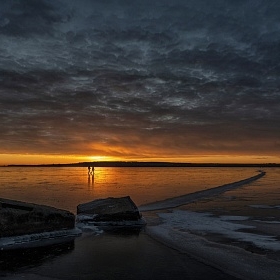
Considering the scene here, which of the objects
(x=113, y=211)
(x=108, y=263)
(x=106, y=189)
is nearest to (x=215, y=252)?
(x=108, y=263)

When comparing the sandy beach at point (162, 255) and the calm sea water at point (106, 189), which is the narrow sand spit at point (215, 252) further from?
the calm sea water at point (106, 189)

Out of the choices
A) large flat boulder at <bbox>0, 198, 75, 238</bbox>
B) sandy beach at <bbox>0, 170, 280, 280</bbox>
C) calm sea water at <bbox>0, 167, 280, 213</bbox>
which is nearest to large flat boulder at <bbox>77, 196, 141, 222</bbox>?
sandy beach at <bbox>0, 170, 280, 280</bbox>

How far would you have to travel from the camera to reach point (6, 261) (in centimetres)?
789

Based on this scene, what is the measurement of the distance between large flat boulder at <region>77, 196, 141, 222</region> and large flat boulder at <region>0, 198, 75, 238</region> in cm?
232

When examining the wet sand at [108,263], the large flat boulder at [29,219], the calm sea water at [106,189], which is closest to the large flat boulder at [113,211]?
the large flat boulder at [29,219]

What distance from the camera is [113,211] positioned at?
13.5 m

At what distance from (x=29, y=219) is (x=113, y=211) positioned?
167 inches

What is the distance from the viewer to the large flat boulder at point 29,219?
952 centimetres

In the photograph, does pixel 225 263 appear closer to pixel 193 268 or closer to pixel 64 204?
pixel 193 268

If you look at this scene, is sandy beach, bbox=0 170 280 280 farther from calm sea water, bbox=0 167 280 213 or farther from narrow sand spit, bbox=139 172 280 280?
calm sea water, bbox=0 167 280 213

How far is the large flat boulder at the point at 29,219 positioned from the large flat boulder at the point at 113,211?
7.61ft

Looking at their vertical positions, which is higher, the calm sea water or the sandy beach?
the calm sea water

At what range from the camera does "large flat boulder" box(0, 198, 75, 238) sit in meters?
9.52

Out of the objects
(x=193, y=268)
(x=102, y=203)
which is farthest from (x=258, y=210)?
(x=193, y=268)
